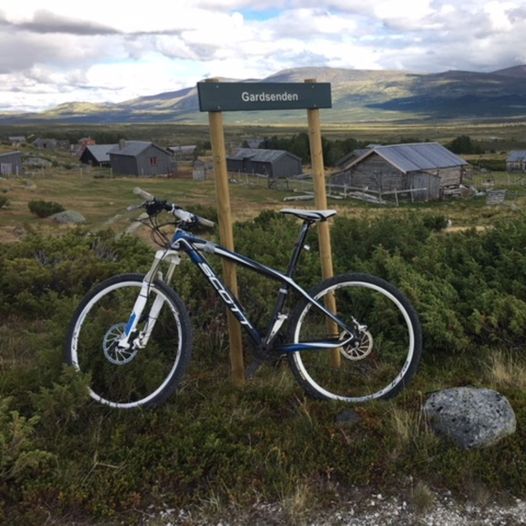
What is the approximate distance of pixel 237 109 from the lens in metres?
4.27

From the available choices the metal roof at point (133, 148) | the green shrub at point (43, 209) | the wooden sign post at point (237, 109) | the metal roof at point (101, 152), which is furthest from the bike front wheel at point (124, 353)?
the metal roof at point (101, 152)

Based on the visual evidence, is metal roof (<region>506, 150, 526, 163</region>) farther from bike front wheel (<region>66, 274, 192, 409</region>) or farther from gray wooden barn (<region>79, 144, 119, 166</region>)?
bike front wheel (<region>66, 274, 192, 409</region>)

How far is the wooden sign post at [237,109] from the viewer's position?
4195mm

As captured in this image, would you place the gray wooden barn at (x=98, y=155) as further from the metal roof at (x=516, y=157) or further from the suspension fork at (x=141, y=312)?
the suspension fork at (x=141, y=312)

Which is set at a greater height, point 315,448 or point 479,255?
point 479,255

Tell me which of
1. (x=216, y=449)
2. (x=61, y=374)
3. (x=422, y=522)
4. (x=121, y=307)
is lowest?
(x=422, y=522)

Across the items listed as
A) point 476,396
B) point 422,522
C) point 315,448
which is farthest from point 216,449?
point 476,396

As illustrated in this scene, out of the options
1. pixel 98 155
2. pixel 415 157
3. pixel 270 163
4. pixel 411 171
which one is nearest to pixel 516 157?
pixel 415 157

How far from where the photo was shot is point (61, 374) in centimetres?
386

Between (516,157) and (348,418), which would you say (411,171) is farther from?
(348,418)

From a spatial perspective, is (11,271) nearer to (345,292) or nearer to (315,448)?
(345,292)

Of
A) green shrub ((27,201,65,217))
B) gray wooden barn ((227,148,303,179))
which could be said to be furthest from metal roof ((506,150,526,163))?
green shrub ((27,201,65,217))

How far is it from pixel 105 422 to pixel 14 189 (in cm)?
4816

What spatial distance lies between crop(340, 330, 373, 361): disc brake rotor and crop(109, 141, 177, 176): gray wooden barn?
75.3 metres
